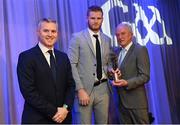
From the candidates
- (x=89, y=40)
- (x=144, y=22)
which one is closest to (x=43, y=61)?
(x=89, y=40)

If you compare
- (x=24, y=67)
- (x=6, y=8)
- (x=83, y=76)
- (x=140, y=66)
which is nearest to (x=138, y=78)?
(x=140, y=66)

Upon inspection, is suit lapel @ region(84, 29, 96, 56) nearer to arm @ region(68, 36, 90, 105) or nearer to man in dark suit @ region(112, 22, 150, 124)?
arm @ region(68, 36, 90, 105)

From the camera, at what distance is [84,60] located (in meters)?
2.72

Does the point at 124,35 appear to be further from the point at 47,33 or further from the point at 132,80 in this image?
the point at 47,33

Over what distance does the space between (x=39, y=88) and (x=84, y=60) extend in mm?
617

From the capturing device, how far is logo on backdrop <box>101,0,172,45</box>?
3.76 meters

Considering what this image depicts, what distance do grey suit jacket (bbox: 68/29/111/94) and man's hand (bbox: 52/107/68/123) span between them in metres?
0.41

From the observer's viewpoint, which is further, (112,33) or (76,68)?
(112,33)

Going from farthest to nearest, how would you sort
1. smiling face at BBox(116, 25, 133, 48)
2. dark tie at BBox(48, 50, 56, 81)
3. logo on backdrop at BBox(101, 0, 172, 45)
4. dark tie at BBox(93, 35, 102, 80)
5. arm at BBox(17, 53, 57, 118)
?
logo on backdrop at BBox(101, 0, 172, 45)
smiling face at BBox(116, 25, 133, 48)
dark tie at BBox(93, 35, 102, 80)
dark tie at BBox(48, 50, 56, 81)
arm at BBox(17, 53, 57, 118)

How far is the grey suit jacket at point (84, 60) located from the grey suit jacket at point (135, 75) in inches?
8.4

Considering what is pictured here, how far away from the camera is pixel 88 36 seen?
9.14 ft

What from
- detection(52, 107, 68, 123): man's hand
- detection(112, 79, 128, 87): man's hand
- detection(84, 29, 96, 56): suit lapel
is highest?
detection(84, 29, 96, 56): suit lapel

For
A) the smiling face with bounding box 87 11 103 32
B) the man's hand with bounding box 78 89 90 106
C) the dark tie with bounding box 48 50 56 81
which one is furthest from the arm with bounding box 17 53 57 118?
the smiling face with bounding box 87 11 103 32

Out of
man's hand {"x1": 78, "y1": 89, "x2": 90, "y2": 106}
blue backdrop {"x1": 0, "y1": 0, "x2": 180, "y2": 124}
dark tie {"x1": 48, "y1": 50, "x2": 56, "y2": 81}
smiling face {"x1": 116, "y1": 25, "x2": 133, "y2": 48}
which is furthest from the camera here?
blue backdrop {"x1": 0, "y1": 0, "x2": 180, "y2": 124}
